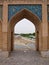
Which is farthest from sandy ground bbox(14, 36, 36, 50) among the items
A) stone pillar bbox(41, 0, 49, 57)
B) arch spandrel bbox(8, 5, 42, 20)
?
arch spandrel bbox(8, 5, 42, 20)

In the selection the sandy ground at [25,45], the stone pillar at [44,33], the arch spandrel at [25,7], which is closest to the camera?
the stone pillar at [44,33]

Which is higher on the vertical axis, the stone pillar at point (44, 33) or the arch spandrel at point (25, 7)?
the arch spandrel at point (25, 7)

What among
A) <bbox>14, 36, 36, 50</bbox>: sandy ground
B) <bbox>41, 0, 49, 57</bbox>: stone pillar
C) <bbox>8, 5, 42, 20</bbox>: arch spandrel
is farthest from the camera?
<bbox>14, 36, 36, 50</bbox>: sandy ground

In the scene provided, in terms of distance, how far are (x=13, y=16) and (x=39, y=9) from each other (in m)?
1.92

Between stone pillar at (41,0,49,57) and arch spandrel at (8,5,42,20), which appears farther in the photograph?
arch spandrel at (8,5,42,20)

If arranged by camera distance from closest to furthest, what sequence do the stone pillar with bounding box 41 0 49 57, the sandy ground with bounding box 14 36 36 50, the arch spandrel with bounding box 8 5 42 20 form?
1. the stone pillar with bounding box 41 0 49 57
2. the arch spandrel with bounding box 8 5 42 20
3. the sandy ground with bounding box 14 36 36 50

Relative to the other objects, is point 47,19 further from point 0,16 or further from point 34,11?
point 0,16

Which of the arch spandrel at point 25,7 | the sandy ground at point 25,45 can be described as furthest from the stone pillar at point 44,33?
the sandy ground at point 25,45

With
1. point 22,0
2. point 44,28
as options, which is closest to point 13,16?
point 22,0

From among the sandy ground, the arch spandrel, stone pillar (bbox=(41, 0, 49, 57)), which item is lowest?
the sandy ground

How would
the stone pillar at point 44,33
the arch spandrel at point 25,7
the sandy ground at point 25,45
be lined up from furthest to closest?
1. the sandy ground at point 25,45
2. the arch spandrel at point 25,7
3. the stone pillar at point 44,33

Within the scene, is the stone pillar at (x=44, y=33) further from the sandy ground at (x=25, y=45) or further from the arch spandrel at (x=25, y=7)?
the sandy ground at (x=25, y=45)

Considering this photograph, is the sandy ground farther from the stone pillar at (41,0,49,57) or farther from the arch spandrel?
the arch spandrel

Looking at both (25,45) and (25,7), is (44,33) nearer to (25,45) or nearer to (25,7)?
(25,7)
